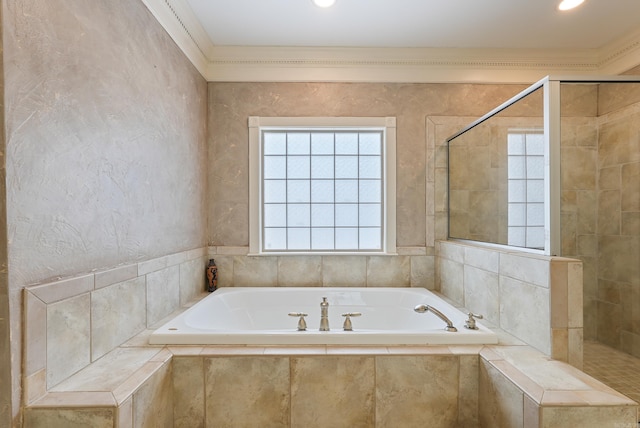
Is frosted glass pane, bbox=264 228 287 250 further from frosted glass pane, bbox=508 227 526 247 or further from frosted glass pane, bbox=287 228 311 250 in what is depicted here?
frosted glass pane, bbox=508 227 526 247

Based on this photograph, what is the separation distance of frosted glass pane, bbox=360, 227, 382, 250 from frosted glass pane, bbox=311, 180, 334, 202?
16.1 inches

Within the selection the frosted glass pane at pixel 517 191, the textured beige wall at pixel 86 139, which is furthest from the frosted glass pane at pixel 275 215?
the frosted glass pane at pixel 517 191

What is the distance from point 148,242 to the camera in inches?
69.8

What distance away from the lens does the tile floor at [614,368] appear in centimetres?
183

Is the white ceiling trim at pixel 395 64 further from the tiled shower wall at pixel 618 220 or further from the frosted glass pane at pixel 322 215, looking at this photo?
the frosted glass pane at pixel 322 215

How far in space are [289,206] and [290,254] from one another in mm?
416

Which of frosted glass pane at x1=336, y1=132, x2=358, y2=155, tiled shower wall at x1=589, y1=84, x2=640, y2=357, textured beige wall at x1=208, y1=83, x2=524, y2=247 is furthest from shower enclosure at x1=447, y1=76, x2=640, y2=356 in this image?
frosted glass pane at x1=336, y1=132, x2=358, y2=155

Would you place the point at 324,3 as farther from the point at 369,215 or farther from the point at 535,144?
the point at 369,215

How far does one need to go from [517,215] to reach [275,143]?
187cm

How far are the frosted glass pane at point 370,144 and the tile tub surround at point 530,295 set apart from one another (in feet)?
3.58

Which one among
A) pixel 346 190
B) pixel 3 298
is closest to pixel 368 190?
pixel 346 190

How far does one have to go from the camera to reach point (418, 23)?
2.25 meters

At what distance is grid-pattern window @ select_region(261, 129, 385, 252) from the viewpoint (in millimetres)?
2814

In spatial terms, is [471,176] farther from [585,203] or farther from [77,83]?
[77,83]
